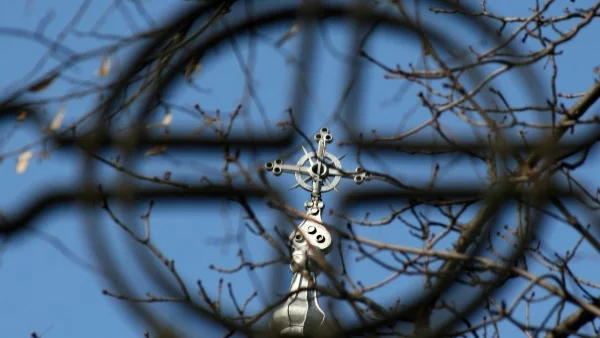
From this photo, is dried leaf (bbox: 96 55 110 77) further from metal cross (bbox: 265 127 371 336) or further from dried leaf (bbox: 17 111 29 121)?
metal cross (bbox: 265 127 371 336)

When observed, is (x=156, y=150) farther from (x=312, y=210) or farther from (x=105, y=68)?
(x=312, y=210)

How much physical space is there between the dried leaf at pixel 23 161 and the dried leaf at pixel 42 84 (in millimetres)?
Answer: 350

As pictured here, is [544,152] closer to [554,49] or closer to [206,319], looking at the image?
[554,49]

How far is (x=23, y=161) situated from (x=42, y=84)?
408mm

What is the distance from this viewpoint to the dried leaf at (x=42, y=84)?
7430mm

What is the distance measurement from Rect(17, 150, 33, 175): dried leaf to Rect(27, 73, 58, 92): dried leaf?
350 mm

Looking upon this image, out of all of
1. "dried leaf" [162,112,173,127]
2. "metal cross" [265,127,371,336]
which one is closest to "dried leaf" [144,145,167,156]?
"dried leaf" [162,112,173,127]

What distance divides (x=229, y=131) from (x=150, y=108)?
0.50 meters

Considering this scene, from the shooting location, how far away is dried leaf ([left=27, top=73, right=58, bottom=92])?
24.4 ft

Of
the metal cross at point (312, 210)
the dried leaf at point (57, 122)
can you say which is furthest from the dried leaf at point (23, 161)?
the metal cross at point (312, 210)

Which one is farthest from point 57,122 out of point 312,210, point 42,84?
point 312,210

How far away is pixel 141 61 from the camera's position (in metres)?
8.26

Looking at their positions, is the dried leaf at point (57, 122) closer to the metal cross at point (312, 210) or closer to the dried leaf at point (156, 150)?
the dried leaf at point (156, 150)

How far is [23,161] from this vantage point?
755 cm
